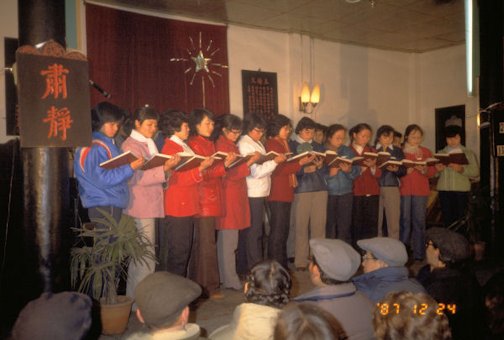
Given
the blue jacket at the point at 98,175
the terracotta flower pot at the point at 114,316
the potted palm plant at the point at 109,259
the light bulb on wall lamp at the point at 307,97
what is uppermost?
the light bulb on wall lamp at the point at 307,97

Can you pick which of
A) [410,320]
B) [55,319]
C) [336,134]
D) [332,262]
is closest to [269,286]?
[332,262]

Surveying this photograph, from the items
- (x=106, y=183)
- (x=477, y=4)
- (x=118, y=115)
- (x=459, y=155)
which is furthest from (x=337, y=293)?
(x=477, y=4)

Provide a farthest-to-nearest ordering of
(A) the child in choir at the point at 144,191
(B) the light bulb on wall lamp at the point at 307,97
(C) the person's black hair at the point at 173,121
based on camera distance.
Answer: (B) the light bulb on wall lamp at the point at 307,97 < (C) the person's black hair at the point at 173,121 < (A) the child in choir at the point at 144,191

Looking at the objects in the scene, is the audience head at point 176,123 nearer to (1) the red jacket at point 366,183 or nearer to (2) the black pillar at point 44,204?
(2) the black pillar at point 44,204

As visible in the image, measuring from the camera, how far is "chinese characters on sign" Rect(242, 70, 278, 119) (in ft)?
22.6

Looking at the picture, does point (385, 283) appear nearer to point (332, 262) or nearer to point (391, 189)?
point (332, 262)

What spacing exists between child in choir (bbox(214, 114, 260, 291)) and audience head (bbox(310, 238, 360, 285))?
6.90ft

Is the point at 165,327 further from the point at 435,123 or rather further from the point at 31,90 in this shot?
the point at 435,123

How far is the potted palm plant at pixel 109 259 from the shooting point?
332cm

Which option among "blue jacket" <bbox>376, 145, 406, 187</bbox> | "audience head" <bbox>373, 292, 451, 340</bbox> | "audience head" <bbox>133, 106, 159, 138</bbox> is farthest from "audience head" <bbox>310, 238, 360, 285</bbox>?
"blue jacket" <bbox>376, 145, 406, 187</bbox>

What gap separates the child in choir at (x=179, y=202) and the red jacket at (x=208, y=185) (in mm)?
76

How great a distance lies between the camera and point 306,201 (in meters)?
5.15

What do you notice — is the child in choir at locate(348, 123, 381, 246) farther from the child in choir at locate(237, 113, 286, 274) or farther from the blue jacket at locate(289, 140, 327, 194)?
the child in choir at locate(237, 113, 286, 274)

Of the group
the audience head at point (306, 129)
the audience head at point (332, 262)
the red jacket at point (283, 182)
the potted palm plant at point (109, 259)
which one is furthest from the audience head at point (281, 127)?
the audience head at point (332, 262)
